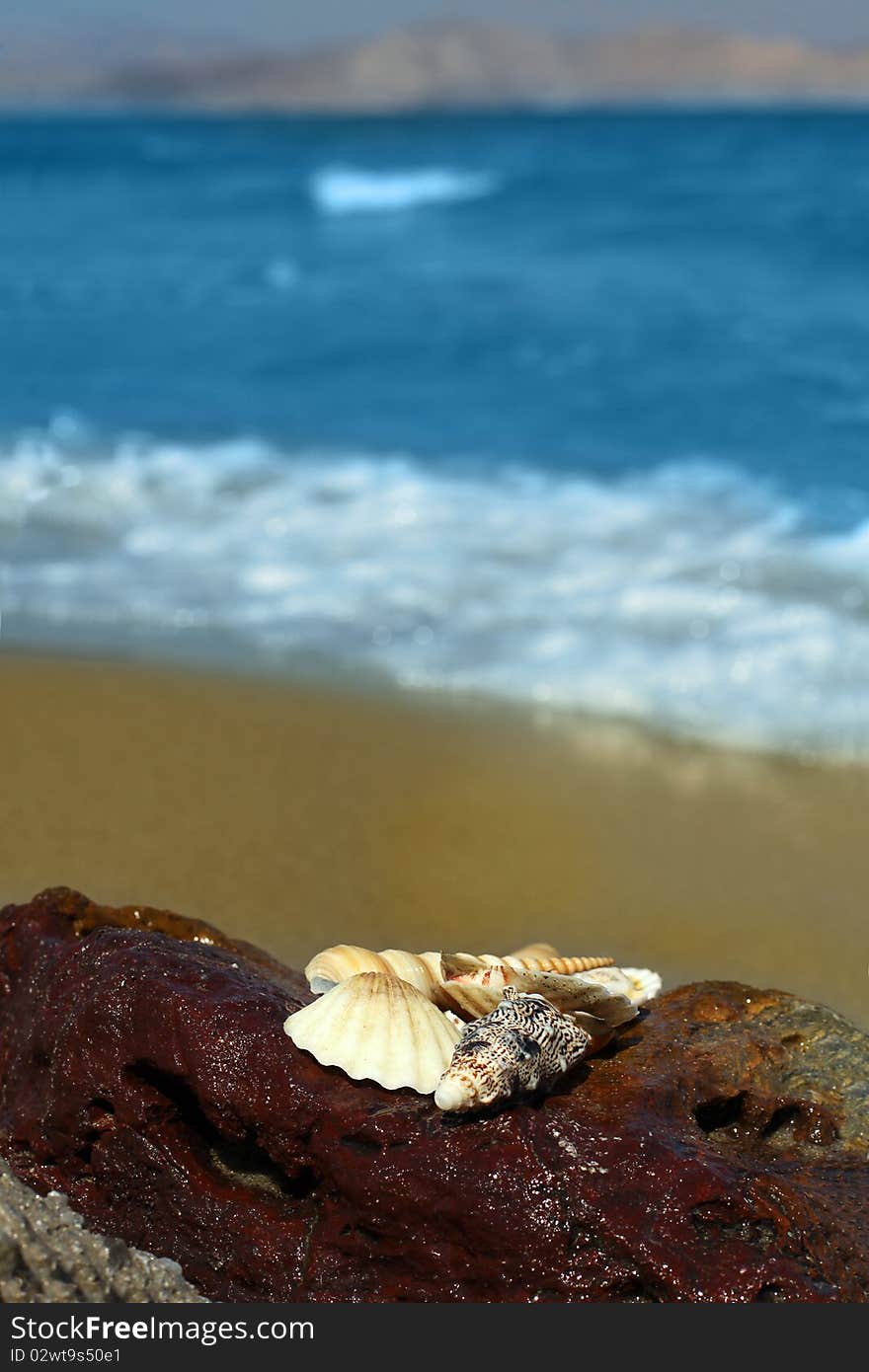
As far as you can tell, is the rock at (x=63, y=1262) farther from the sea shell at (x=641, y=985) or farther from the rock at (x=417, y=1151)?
the sea shell at (x=641, y=985)

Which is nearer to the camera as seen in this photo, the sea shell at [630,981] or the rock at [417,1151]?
the rock at [417,1151]

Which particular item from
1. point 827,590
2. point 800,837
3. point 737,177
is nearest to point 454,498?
point 827,590

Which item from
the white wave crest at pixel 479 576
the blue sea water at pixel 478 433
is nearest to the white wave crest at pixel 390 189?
the blue sea water at pixel 478 433

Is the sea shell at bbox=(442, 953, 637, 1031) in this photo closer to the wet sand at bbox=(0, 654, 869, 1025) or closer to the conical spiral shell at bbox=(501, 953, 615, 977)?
the conical spiral shell at bbox=(501, 953, 615, 977)

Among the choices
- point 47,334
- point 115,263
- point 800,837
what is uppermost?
point 115,263

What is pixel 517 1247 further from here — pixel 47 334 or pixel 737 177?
pixel 737 177

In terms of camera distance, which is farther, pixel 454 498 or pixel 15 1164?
pixel 454 498
